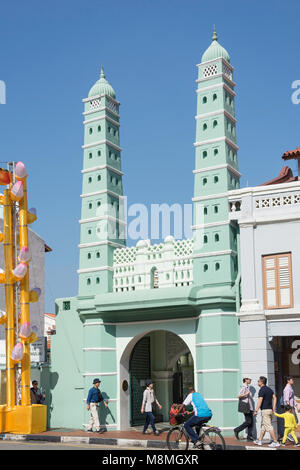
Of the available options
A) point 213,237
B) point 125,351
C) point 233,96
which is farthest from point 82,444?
point 233,96

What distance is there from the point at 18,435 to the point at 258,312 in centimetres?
706

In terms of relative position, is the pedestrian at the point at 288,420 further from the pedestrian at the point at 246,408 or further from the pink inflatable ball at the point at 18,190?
the pink inflatable ball at the point at 18,190

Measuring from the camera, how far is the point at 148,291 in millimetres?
20875

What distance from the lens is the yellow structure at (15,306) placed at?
65.0 ft

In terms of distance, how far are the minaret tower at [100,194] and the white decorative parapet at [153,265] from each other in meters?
0.39

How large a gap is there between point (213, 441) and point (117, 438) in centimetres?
430

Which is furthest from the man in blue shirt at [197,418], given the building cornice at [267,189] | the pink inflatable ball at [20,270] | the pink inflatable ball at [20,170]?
the pink inflatable ball at [20,170]

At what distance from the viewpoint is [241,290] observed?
19703 mm

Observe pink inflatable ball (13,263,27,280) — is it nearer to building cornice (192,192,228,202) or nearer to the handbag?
building cornice (192,192,228,202)

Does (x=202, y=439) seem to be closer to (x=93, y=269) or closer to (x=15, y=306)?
(x=15, y=306)

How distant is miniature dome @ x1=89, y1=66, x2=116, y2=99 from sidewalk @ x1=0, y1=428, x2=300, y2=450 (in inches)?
407

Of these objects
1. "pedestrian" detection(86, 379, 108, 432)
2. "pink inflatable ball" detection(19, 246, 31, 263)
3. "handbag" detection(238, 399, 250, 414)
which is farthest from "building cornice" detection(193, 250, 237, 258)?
"pink inflatable ball" detection(19, 246, 31, 263)

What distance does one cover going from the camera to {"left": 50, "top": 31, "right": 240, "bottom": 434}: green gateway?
1997 centimetres
